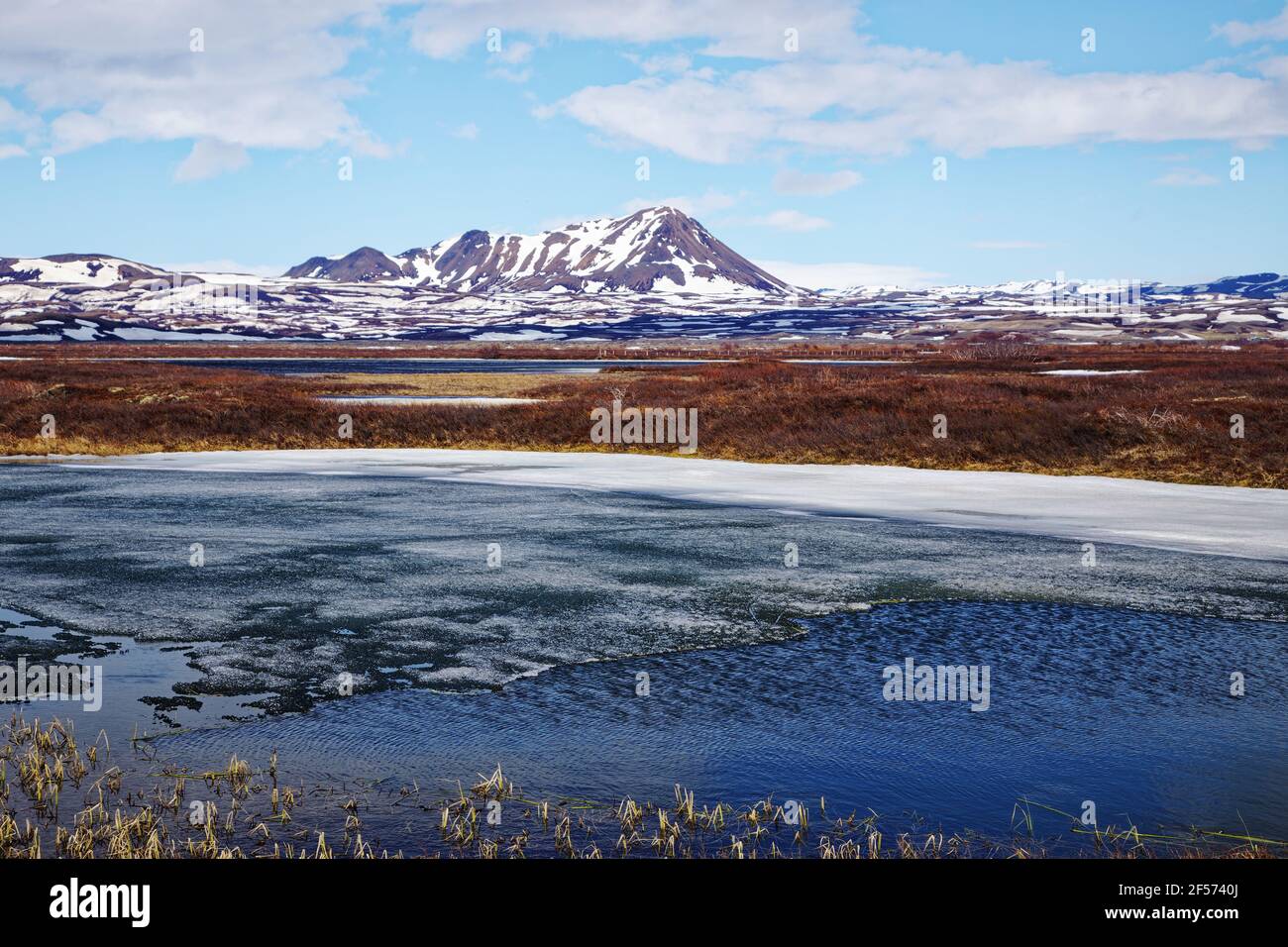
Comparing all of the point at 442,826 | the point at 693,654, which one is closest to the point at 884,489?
the point at 693,654

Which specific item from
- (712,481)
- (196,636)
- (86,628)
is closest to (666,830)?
(196,636)

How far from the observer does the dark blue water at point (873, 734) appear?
851 centimetres

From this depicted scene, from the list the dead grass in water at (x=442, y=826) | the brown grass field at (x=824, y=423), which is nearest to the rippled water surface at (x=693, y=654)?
the dead grass in water at (x=442, y=826)

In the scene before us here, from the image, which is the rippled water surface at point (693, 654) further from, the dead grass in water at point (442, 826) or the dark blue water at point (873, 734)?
the dead grass in water at point (442, 826)

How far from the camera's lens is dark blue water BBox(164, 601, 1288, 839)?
27.9 feet

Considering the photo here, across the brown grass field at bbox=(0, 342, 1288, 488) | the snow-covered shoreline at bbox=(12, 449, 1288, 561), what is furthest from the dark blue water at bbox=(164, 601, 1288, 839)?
the brown grass field at bbox=(0, 342, 1288, 488)

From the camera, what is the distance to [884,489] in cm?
2822

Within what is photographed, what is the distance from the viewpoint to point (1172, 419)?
34375mm

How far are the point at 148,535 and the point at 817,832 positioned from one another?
51.7 ft

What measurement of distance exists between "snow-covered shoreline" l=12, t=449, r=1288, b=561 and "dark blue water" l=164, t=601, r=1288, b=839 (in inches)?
335

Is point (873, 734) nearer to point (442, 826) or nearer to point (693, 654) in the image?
point (693, 654)

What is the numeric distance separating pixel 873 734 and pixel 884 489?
18.8 meters

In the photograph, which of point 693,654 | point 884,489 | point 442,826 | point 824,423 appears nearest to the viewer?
point 442,826
